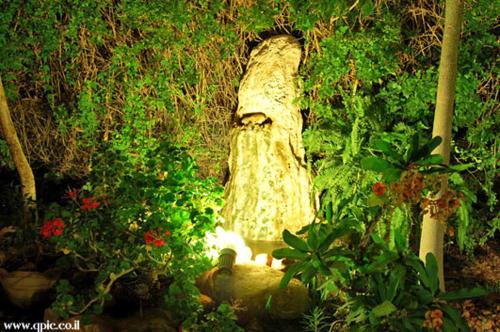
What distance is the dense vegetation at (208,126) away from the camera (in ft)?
11.4

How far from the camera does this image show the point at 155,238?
361 centimetres

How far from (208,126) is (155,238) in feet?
9.57

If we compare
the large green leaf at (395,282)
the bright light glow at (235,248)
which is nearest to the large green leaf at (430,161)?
the large green leaf at (395,282)

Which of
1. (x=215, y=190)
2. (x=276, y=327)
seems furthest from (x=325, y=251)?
(x=215, y=190)

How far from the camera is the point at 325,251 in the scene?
3137 mm

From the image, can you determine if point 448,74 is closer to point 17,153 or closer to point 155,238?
point 155,238

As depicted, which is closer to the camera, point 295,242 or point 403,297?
point 403,297

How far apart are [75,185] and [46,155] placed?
69 cm

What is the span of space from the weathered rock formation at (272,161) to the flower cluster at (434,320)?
9.33ft

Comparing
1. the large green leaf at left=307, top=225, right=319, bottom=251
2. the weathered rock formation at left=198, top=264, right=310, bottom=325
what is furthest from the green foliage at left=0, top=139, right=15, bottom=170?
the large green leaf at left=307, top=225, right=319, bottom=251

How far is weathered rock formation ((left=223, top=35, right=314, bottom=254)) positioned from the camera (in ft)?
18.1

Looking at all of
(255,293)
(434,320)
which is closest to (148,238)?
(255,293)

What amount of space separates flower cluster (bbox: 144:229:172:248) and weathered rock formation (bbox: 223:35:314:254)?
6.51ft

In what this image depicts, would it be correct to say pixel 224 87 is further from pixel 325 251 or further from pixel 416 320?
pixel 416 320
